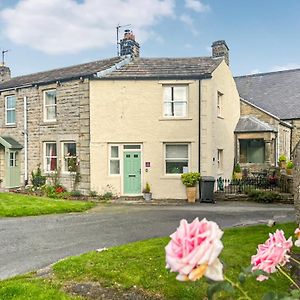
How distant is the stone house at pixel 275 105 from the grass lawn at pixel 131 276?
1701 cm

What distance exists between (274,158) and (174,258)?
23.7 m

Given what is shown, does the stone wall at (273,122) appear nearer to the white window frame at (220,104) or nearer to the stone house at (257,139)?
the stone house at (257,139)

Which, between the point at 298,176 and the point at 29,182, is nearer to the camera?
the point at 298,176

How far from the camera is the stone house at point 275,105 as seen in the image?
930 inches

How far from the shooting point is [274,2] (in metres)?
11.7

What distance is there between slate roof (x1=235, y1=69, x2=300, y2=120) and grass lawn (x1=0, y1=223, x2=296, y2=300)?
22665 millimetres

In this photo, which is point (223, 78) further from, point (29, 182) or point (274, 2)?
point (29, 182)

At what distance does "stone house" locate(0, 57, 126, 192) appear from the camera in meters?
18.1

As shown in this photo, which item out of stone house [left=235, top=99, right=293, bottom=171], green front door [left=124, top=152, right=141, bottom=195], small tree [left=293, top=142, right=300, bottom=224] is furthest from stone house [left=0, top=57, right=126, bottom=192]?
small tree [left=293, top=142, right=300, bottom=224]

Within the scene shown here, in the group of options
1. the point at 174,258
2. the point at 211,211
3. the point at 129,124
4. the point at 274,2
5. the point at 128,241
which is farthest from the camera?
the point at 129,124

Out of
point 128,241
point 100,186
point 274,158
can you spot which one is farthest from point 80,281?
point 274,158

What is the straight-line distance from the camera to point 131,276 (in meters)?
5.77

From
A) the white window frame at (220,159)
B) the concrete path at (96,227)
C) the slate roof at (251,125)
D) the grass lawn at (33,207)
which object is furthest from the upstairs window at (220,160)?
the grass lawn at (33,207)

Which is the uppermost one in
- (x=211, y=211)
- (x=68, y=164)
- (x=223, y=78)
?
(x=223, y=78)
